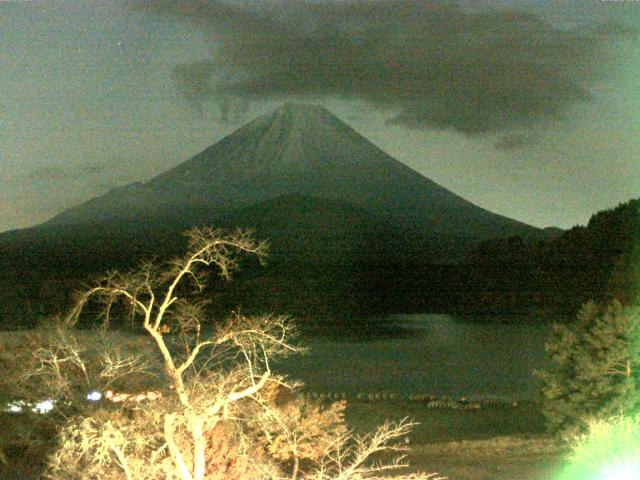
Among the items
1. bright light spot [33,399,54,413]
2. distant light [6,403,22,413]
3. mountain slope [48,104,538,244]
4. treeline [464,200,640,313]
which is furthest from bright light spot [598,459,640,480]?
mountain slope [48,104,538,244]

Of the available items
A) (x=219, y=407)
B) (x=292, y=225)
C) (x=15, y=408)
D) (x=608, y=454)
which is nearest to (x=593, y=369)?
(x=608, y=454)

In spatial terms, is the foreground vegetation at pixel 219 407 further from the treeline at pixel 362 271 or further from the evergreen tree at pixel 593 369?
the treeline at pixel 362 271

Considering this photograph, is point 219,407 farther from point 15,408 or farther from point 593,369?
point 593,369

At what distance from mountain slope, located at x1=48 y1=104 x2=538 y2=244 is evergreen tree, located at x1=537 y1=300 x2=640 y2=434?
105 m

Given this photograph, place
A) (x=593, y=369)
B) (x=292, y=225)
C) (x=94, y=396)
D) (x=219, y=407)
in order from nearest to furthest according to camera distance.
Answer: (x=219, y=407) < (x=94, y=396) < (x=593, y=369) < (x=292, y=225)

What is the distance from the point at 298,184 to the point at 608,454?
142 m

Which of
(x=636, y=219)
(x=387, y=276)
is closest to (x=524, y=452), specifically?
(x=636, y=219)

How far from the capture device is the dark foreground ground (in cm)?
1268

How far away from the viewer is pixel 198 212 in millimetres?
125562

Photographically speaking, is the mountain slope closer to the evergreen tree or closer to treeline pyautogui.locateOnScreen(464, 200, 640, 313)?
treeline pyautogui.locateOnScreen(464, 200, 640, 313)

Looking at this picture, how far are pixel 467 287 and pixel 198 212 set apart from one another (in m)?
62.4

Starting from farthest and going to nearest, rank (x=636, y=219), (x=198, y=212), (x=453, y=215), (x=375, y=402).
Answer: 1. (x=453, y=215)
2. (x=198, y=212)
3. (x=636, y=219)
4. (x=375, y=402)

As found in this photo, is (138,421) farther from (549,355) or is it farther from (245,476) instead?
(549,355)

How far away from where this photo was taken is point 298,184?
152m
